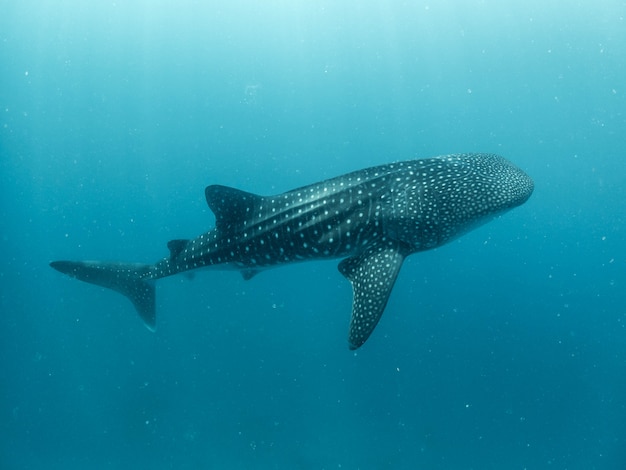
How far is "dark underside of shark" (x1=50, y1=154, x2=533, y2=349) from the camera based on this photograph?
551 centimetres

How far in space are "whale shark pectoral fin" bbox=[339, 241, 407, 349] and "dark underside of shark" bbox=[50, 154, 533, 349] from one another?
1cm

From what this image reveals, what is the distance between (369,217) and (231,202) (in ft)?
6.57

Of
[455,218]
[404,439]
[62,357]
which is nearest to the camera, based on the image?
[455,218]

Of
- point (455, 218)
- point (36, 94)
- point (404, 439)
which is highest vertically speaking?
point (36, 94)

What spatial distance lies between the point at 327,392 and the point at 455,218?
11.7m

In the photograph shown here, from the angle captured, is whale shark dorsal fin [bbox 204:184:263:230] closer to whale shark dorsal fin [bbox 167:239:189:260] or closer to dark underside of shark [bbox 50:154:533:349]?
dark underside of shark [bbox 50:154:533:349]

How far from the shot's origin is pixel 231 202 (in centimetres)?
627

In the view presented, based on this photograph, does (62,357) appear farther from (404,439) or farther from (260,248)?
(260,248)

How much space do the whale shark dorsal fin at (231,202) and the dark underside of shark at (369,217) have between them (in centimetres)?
1

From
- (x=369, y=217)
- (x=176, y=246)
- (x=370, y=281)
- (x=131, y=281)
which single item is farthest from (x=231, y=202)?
(x=131, y=281)

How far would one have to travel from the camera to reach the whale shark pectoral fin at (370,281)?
5.25 m

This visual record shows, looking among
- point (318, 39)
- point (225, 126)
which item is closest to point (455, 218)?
point (225, 126)

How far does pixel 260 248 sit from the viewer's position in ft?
20.5

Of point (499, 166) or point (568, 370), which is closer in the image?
point (499, 166)
